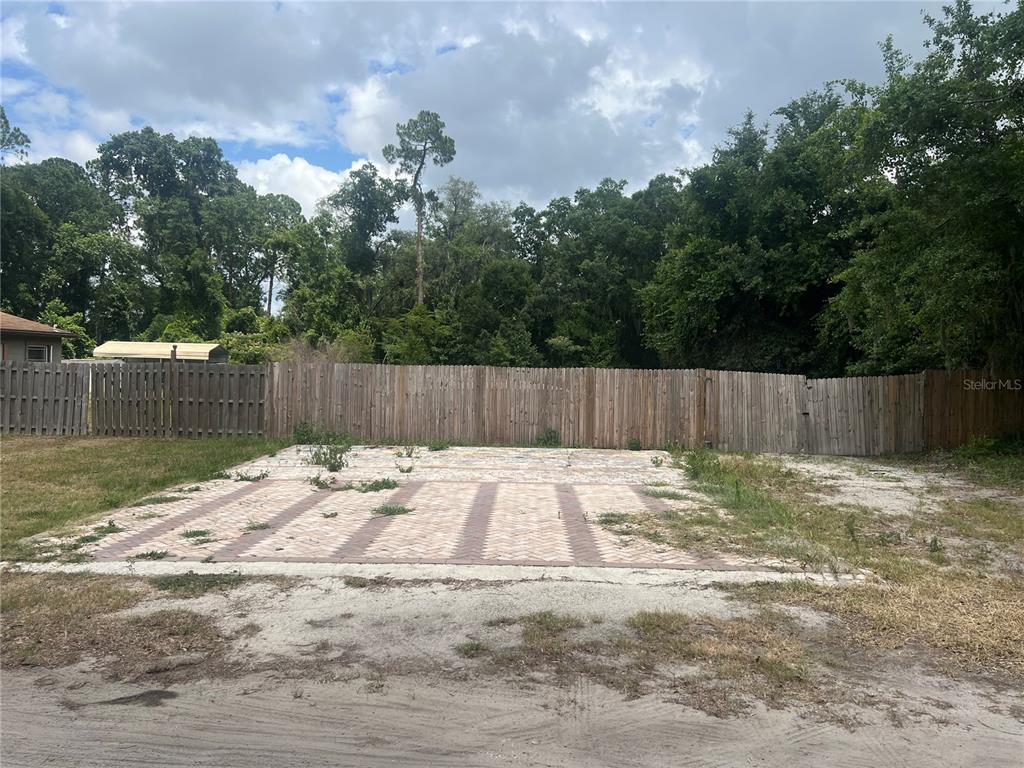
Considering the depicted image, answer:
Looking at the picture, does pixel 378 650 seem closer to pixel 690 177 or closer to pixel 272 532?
pixel 272 532

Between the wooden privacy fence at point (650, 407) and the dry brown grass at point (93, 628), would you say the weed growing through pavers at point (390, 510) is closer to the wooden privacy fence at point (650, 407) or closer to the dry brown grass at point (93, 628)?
the dry brown grass at point (93, 628)

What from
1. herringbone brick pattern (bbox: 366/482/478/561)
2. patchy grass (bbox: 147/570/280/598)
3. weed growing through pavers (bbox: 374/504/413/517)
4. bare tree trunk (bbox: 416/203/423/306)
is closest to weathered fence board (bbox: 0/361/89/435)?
herringbone brick pattern (bbox: 366/482/478/561)

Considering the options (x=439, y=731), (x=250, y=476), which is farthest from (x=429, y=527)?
(x=250, y=476)

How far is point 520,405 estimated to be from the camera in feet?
52.2

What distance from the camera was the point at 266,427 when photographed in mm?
15867

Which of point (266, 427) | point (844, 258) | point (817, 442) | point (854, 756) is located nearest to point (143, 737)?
point (854, 756)

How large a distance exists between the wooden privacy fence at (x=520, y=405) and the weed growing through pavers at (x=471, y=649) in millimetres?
11480

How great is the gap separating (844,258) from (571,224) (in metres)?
17.7

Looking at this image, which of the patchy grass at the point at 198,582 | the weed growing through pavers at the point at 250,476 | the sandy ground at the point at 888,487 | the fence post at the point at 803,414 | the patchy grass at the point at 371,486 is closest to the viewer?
the patchy grass at the point at 198,582

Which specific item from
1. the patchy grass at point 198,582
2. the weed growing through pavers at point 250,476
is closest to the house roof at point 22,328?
the weed growing through pavers at point 250,476

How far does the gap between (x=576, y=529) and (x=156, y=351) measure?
26.9m

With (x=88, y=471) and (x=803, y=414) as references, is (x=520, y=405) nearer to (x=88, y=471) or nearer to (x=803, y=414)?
(x=803, y=414)

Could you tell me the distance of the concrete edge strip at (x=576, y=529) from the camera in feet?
21.2

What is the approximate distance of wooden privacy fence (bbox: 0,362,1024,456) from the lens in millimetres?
15273
